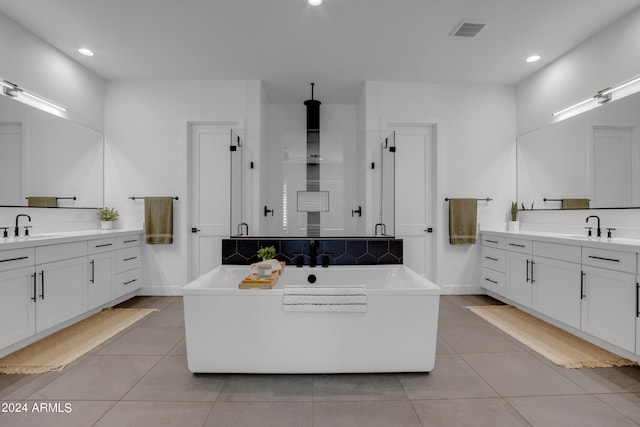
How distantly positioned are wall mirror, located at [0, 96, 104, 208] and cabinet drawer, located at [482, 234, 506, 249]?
4766mm

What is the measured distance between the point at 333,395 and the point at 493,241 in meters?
2.75

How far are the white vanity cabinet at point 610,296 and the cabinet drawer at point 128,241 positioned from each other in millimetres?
4399

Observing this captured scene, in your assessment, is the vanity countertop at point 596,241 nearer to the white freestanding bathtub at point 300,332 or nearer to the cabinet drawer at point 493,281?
the cabinet drawer at point 493,281

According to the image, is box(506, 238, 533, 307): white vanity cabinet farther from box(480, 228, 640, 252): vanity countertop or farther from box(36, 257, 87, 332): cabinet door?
box(36, 257, 87, 332): cabinet door

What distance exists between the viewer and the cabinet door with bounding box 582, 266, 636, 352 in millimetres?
1936

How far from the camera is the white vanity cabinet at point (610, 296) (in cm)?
193

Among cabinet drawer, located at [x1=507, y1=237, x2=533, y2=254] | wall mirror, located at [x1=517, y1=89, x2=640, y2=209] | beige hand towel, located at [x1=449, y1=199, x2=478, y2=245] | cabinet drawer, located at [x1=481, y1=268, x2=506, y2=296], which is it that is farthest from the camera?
beige hand towel, located at [x1=449, y1=199, x2=478, y2=245]

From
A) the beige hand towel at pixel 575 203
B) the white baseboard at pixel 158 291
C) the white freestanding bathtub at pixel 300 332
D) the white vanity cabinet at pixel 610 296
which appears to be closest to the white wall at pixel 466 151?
the beige hand towel at pixel 575 203

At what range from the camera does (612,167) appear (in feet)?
8.44

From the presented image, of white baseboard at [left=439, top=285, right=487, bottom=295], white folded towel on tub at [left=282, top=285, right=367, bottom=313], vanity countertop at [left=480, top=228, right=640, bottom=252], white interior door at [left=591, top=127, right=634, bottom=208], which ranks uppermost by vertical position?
white interior door at [left=591, top=127, right=634, bottom=208]

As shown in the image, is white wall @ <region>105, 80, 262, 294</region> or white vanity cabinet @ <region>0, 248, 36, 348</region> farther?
white wall @ <region>105, 80, 262, 294</region>

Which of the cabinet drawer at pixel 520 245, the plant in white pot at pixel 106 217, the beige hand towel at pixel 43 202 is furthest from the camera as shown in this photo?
the plant in white pot at pixel 106 217

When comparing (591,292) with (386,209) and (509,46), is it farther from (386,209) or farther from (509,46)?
(509,46)

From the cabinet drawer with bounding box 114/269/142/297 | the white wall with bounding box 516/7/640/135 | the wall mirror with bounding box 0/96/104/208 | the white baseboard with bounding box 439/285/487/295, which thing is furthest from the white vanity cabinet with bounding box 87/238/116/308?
the white wall with bounding box 516/7/640/135
